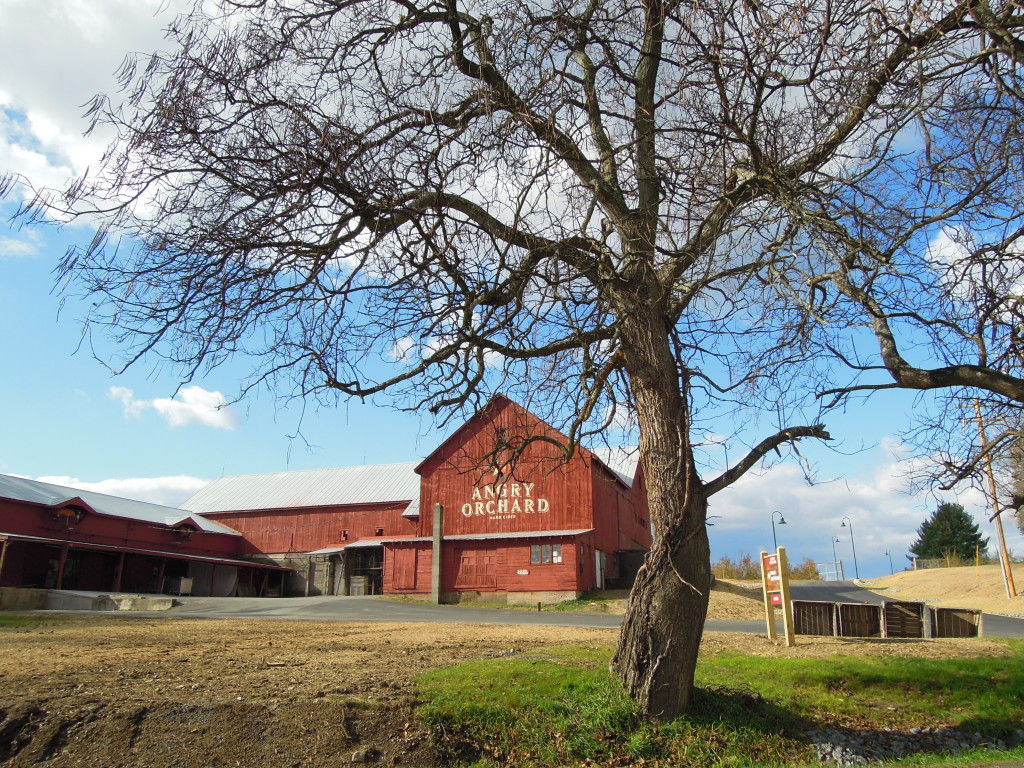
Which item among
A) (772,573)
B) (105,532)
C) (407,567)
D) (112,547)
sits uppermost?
(105,532)

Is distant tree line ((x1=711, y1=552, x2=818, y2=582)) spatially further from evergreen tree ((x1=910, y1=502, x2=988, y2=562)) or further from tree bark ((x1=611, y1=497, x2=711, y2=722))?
tree bark ((x1=611, y1=497, x2=711, y2=722))

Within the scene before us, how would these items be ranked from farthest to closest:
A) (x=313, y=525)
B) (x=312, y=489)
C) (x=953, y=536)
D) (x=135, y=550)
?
(x=953, y=536) → (x=312, y=489) → (x=313, y=525) → (x=135, y=550)

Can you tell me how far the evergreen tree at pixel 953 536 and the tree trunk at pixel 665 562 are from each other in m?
68.1

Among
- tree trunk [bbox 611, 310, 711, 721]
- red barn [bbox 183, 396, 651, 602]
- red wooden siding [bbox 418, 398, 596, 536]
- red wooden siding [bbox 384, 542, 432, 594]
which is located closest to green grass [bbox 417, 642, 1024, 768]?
tree trunk [bbox 611, 310, 711, 721]

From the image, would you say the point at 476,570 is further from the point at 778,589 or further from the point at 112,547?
the point at 778,589

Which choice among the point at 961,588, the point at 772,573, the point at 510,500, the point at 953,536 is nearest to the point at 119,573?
the point at 510,500

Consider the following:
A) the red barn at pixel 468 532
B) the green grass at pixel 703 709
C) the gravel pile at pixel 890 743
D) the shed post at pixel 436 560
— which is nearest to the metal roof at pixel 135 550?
the red barn at pixel 468 532

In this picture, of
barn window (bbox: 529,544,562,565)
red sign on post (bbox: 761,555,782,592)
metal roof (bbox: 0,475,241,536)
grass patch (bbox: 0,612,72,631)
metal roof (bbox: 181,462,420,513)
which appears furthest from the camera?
metal roof (bbox: 181,462,420,513)

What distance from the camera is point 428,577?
113 ft

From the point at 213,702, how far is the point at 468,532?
1083 inches

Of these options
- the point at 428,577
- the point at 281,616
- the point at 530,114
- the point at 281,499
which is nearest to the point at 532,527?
the point at 428,577

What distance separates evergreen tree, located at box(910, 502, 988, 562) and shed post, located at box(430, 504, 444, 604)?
2031 inches

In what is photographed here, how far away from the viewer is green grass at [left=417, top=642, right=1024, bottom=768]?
7.30m

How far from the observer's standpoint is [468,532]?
3456cm
